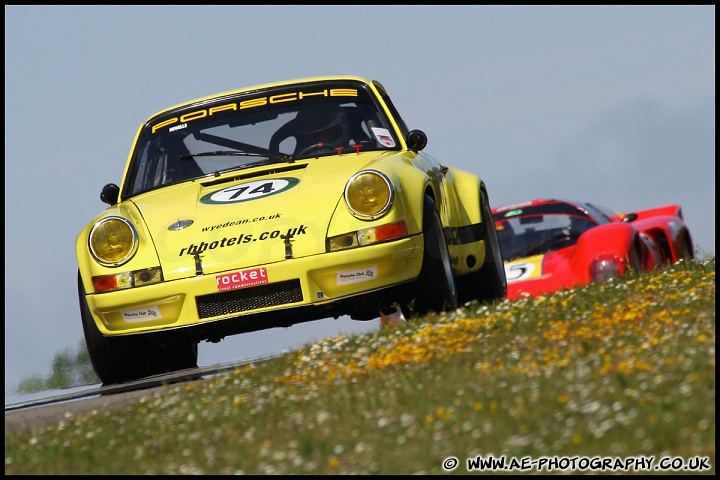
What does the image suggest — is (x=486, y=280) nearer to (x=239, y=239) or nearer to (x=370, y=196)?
(x=370, y=196)

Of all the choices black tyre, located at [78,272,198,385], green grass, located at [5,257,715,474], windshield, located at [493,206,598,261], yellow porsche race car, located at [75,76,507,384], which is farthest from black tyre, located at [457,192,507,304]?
windshield, located at [493,206,598,261]

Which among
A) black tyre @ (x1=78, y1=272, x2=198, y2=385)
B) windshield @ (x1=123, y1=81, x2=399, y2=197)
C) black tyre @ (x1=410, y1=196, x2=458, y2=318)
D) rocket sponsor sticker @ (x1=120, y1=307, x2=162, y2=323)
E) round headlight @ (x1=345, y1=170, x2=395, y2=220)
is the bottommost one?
black tyre @ (x1=78, y1=272, x2=198, y2=385)

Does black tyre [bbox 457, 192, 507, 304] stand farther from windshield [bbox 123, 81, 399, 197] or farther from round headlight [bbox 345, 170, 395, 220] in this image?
round headlight [bbox 345, 170, 395, 220]

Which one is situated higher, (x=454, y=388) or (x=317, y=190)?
(x=317, y=190)

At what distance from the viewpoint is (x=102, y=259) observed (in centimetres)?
730

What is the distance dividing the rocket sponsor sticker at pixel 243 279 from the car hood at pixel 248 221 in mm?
39

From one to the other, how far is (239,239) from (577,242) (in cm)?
439

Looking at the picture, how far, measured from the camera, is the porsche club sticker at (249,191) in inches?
294

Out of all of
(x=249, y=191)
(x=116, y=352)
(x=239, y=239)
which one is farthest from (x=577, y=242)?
(x=116, y=352)

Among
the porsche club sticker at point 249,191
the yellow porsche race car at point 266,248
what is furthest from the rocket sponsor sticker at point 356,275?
the porsche club sticker at point 249,191

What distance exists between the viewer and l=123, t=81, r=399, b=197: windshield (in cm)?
831

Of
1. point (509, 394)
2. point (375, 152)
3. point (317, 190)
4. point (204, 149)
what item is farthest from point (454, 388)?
point (204, 149)

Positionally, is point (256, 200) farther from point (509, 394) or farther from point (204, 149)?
point (509, 394)

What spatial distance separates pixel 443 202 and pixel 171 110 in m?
1.99
